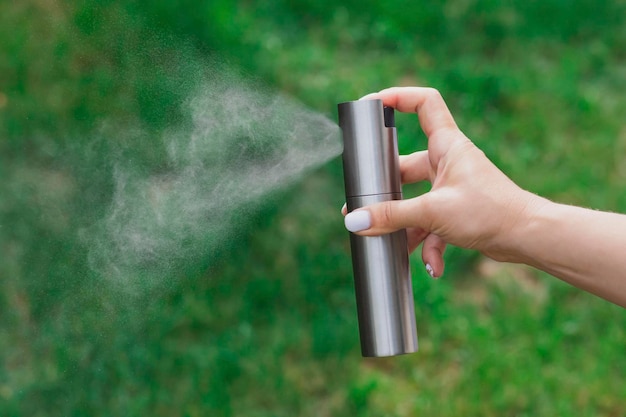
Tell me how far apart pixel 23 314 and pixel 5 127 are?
2.23 feet

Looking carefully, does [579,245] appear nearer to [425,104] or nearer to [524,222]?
A: [524,222]

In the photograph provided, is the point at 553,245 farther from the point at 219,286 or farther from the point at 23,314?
the point at 23,314

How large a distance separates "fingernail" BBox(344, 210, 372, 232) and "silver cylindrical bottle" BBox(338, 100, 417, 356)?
0.03 metres

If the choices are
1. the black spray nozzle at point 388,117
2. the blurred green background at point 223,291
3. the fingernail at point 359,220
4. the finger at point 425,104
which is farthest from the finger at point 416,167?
the blurred green background at point 223,291

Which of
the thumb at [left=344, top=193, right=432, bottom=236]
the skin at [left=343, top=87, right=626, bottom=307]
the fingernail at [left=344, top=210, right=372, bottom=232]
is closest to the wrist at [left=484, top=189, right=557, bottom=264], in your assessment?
the skin at [left=343, top=87, right=626, bottom=307]

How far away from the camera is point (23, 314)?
272 cm

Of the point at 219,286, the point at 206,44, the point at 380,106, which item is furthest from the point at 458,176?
the point at 206,44

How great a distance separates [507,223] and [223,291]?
1.28 metres

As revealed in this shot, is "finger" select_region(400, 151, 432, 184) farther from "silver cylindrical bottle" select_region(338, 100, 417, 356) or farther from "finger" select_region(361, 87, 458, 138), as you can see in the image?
"silver cylindrical bottle" select_region(338, 100, 417, 356)

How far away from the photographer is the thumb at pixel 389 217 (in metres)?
1.89

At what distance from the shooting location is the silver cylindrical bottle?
1.92 m

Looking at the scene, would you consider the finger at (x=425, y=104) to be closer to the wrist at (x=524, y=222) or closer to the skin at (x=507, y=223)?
the skin at (x=507, y=223)

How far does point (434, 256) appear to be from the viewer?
222 centimetres

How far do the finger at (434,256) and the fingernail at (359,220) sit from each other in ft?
1.21
